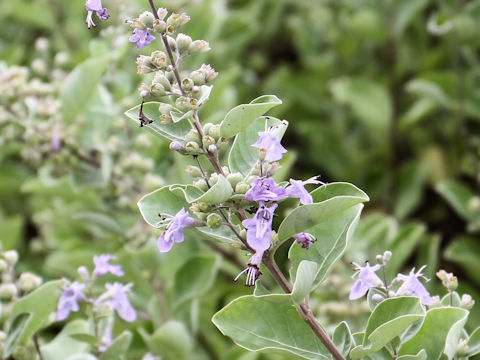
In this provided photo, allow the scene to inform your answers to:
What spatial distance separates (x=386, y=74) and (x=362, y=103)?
36 centimetres

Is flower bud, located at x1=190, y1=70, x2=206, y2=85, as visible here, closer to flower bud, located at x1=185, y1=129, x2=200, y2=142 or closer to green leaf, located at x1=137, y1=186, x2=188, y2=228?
flower bud, located at x1=185, y1=129, x2=200, y2=142

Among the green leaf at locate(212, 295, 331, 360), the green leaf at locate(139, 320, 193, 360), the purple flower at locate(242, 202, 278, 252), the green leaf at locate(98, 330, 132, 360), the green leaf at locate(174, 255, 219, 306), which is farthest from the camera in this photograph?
the green leaf at locate(174, 255, 219, 306)

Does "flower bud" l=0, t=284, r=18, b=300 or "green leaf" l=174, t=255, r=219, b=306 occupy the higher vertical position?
"flower bud" l=0, t=284, r=18, b=300

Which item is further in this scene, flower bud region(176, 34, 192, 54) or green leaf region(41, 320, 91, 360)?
green leaf region(41, 320, 91, 360)

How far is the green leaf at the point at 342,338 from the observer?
4.08 feet

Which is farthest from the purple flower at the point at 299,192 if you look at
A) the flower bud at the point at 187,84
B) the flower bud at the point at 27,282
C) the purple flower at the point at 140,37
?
the flower bud at the point at 27,282

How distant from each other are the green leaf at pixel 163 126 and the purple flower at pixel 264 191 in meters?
0.17

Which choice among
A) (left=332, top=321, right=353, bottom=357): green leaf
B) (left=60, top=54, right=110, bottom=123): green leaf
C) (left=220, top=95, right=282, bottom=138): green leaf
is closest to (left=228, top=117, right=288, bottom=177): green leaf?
(left=220, top=95, right=282, bottom=138): green leaf

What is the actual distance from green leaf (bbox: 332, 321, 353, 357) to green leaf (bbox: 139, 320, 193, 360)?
2.30ft

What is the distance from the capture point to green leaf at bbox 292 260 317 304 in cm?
109

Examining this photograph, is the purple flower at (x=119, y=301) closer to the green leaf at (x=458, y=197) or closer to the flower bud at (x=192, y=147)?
the flower bud at (x=192, y=147)

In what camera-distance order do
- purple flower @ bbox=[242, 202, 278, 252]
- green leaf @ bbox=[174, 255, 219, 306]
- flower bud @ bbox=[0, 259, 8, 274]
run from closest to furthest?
purple flower @ bbox=[242, 202, 278, 252] → flower bud @ bbox=[0, 259, 8, 274] → green leaf @ bbox=[174, 255, 219, 306]

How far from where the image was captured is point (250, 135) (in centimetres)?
131

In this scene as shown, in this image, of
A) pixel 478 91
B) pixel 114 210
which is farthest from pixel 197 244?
pixel 478 91
